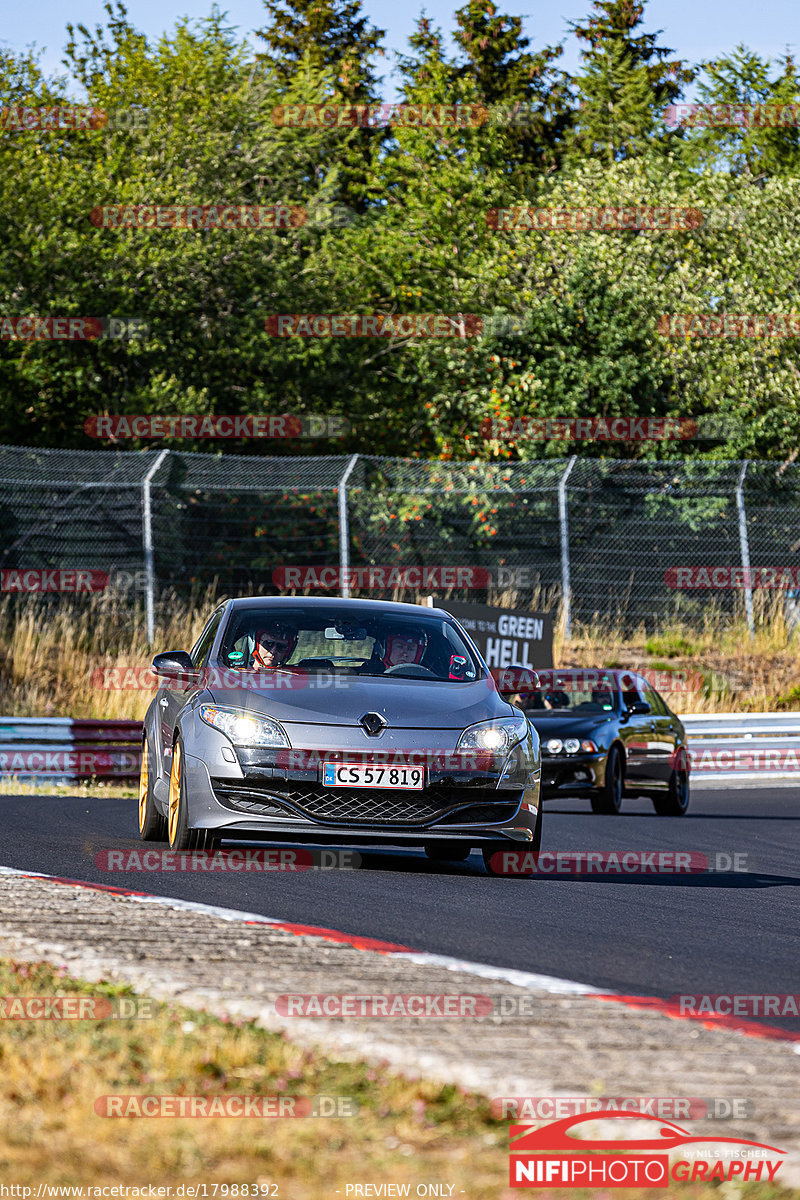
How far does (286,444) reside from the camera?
34344 millimetres

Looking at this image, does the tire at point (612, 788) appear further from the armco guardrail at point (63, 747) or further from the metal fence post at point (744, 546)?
the metal fence post at point (744, 546)

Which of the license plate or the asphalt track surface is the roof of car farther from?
the license plate

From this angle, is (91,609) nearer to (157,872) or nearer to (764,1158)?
(157,872)

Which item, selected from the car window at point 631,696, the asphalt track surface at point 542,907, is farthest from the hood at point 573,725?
the asphalt track surface at point 542,907

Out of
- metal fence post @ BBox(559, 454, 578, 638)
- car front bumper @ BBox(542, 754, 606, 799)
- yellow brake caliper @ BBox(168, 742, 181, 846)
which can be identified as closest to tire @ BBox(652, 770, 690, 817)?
car front bumper @ BBox(542, 754, 606, 799)

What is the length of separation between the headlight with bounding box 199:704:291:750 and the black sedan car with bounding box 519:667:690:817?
815 centimetres

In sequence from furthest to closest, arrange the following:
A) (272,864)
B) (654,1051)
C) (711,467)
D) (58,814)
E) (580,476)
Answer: (711,467), (580,476), (58,814), (272,864), (654,1051)

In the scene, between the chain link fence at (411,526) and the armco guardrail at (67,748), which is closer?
the armco guardrail at (67,748)

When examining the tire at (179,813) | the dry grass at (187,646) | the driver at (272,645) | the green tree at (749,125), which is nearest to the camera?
the tire at (179,813)

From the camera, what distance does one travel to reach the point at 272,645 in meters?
9.99

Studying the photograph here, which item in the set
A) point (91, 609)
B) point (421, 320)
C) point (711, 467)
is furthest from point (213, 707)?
point (421, 320)

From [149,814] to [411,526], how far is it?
1584cm

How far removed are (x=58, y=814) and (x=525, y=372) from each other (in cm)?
2263

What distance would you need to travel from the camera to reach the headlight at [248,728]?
8.82 metres
